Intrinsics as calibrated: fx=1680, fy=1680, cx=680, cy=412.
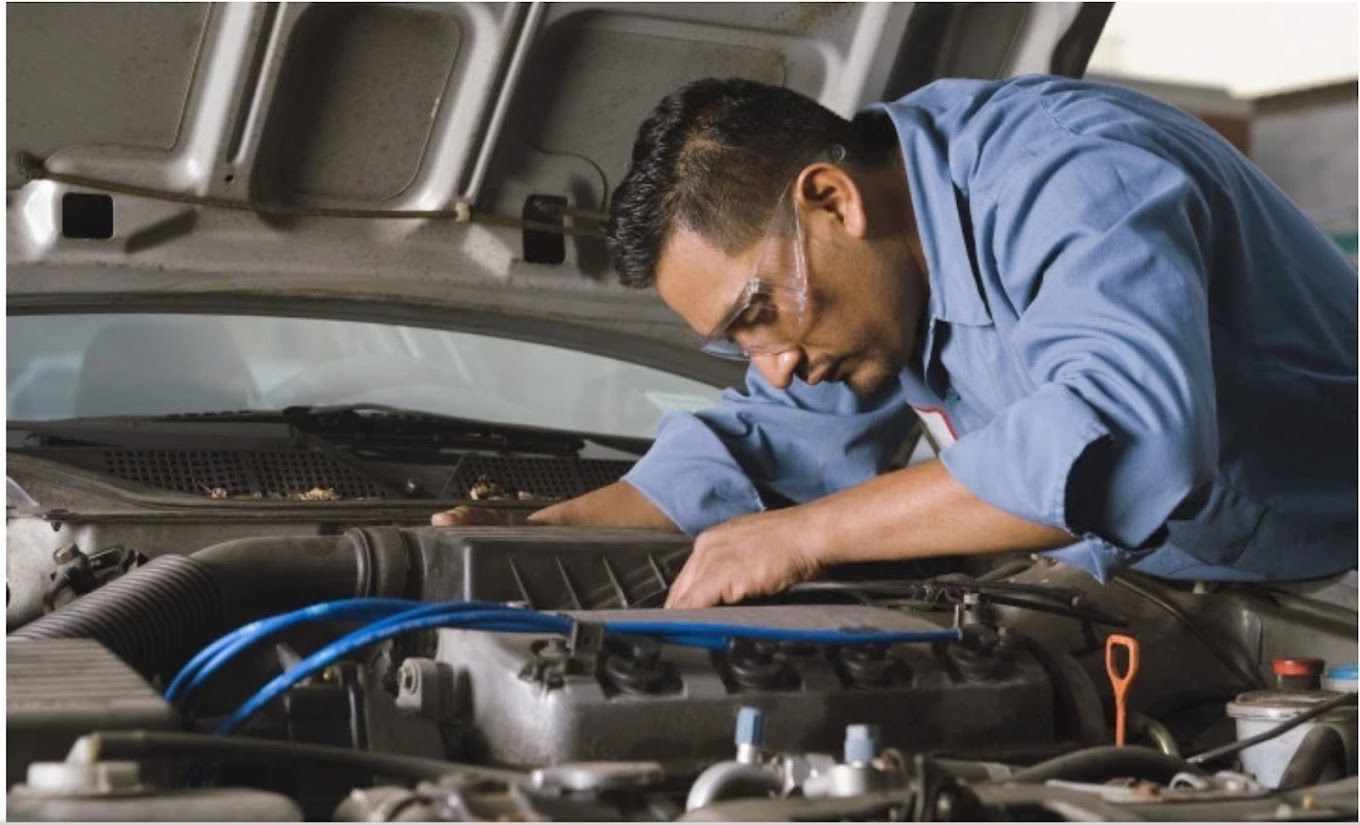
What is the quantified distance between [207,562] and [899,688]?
2.34 ft

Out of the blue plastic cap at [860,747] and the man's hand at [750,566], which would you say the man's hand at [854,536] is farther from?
the blue plastic cap at [860,747]

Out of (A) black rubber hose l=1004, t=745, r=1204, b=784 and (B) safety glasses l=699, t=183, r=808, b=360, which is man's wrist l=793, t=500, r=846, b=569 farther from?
(A) black rubber hose l=1004, t=745, r=1204, b=784

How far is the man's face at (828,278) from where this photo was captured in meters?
1.79

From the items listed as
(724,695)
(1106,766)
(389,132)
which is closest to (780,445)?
(389,132)

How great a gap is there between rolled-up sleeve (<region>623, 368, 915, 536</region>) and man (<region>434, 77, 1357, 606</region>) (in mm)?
182

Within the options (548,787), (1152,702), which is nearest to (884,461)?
(1152,702)

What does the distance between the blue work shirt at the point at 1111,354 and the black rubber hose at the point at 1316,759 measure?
0.74 ft

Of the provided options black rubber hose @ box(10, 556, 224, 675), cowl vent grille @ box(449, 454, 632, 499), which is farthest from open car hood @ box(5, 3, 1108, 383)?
black rubber hose @ box(10, 556, 224, 675)

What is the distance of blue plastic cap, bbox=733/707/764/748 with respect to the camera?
1.20 m

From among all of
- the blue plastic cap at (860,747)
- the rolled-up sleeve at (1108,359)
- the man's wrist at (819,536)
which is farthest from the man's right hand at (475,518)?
the blue plastic cap at (860,747)

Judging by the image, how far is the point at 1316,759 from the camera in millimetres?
1374

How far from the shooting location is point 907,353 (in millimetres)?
1917

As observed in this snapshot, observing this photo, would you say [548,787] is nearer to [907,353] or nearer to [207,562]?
[207,562]

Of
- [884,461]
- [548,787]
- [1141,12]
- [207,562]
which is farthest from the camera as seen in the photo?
[1141,12]
